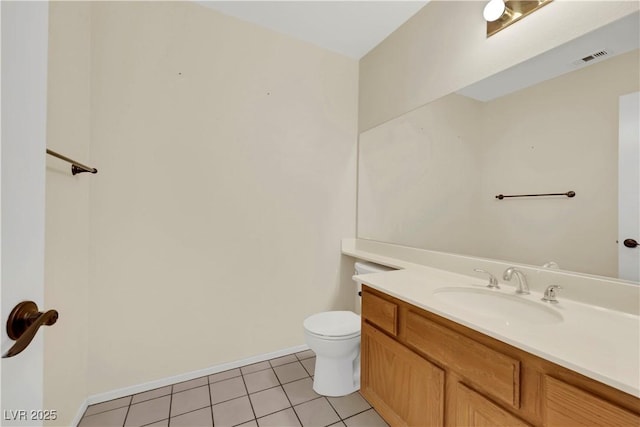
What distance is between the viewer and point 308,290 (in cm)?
222

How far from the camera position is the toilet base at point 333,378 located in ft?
5.44

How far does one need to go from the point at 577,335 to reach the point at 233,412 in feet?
5.41

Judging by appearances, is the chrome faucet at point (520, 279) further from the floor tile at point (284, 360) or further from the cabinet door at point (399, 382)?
the floor tile at point (284, 360)

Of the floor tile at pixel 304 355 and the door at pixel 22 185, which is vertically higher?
the door at pixel 22 185

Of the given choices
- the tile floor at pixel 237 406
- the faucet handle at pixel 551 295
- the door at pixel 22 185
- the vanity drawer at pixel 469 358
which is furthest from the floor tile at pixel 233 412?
the faucet handle at pixel 551 295

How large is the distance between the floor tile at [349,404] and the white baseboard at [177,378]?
2.02ft

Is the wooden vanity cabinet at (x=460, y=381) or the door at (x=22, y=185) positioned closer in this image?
the door at (x=22, y=185)

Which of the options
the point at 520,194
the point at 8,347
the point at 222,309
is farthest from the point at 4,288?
the point at 520,194

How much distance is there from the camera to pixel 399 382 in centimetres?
125

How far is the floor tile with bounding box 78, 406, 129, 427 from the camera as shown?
1414mm

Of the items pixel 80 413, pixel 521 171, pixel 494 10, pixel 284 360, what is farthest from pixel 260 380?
pixel 494 10

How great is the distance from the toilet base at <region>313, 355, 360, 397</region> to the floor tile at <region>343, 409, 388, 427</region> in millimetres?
191

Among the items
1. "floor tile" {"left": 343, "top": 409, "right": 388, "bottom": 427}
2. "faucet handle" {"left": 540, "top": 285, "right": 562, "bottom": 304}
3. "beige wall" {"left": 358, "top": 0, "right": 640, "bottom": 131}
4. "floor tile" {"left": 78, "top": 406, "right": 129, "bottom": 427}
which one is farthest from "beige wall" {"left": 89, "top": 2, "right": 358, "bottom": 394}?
"faucet handle" {"left": 540, "top": 285, "right": 562, "bottom": 304}

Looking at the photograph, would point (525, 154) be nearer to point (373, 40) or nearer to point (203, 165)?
point (373, 40)
